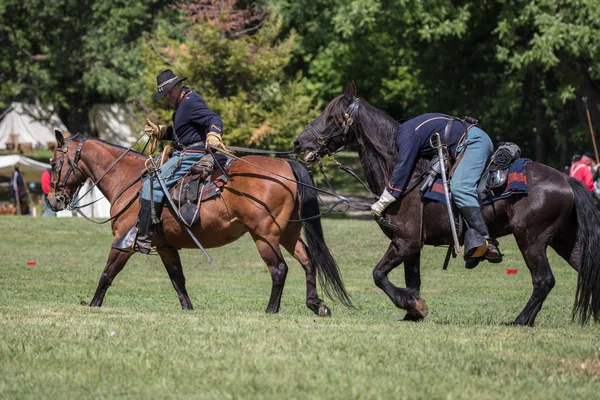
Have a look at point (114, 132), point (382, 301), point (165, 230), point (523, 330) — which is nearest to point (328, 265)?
point (165, 230)

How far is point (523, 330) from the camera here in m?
10.4

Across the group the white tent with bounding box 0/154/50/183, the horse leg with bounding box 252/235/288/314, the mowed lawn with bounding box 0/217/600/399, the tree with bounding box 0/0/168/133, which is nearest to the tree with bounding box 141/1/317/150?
the white tent with bounding box 0/154/50/183

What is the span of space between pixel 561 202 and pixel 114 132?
35.0 m

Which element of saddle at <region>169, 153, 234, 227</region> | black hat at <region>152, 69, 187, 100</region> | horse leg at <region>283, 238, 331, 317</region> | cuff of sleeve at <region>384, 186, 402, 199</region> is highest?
black hat at <region>152, 69, 187, 100</region>

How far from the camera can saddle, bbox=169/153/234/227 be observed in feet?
41.1

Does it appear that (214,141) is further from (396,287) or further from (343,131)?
(396,287)

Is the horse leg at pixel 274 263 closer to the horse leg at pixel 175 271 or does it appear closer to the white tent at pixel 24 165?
the horse leg at pixel 175 271

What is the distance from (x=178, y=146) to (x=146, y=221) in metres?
1.06

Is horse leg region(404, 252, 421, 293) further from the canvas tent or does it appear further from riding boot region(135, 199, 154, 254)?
the canvas tent

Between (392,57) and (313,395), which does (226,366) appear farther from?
(392,57)

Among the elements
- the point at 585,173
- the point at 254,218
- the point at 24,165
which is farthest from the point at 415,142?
the point at 24,165

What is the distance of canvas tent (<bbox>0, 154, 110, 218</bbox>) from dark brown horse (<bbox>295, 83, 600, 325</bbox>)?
2097 centimetres

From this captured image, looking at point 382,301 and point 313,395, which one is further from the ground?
point 313,395

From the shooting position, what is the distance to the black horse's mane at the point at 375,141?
37.0 feet
